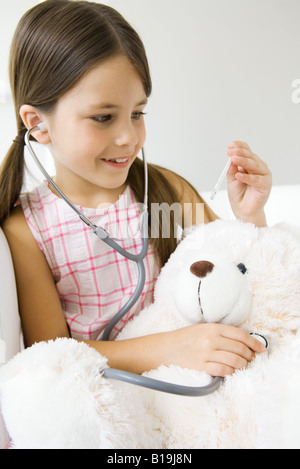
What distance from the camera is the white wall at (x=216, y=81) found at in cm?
101

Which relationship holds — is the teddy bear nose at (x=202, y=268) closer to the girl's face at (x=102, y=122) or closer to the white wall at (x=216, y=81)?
the girl's face at (x=102, y=122)

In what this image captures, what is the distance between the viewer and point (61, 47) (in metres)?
0.66

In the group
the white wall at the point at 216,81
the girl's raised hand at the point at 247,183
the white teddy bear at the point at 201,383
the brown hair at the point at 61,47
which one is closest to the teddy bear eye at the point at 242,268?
the white teddy bear at the point at 201,383

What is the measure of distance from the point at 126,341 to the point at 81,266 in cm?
20

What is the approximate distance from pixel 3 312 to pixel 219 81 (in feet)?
2.71

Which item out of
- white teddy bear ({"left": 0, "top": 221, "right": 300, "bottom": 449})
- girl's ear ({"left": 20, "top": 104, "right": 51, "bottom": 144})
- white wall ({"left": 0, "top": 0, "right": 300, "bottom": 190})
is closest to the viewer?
white teddy bear ({"left": 0, "top": 221, "right": 300, "bottom": 449})

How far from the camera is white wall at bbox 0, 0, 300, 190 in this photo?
3.31 feet

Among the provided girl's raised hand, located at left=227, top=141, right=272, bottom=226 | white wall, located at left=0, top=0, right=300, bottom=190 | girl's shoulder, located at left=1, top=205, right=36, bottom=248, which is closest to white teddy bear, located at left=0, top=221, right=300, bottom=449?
girl's raised hand, located at left=227, top=141, right=272, bottom=226

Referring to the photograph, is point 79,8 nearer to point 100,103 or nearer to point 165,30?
point 100,103

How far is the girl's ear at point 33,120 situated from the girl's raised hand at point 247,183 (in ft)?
1.09

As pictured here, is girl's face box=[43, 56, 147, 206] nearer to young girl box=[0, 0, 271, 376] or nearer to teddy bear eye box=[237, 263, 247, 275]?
young girl box=[0, 0, 271, 376]

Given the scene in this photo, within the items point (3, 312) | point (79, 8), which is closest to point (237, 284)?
point (3, 312)

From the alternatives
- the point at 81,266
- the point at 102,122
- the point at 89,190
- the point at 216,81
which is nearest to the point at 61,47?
the point at 102,122

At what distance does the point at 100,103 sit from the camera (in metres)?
0.65
